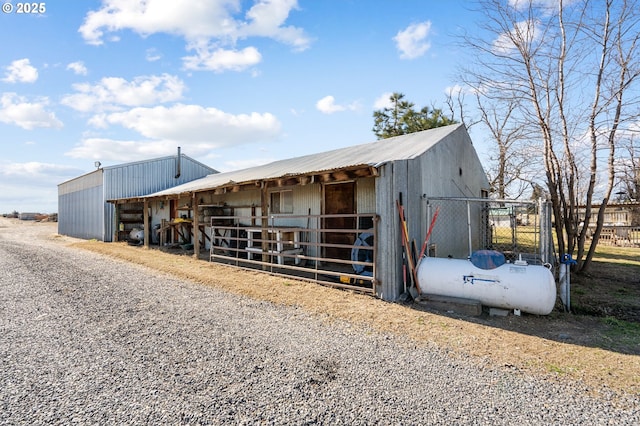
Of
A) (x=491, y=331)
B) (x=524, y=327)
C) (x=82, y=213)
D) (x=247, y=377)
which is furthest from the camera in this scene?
(x=82, y=213)

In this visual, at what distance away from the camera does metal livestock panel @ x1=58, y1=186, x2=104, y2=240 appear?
58.8 ft

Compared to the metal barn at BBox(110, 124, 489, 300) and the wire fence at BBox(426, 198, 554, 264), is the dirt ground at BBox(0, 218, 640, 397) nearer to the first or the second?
the metal barn at BBox(110, 124, 489, 300)

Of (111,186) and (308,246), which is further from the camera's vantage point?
(111,186)

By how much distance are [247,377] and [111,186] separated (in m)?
18.0

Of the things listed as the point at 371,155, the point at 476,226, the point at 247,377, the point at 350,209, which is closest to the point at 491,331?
the point at 247,377

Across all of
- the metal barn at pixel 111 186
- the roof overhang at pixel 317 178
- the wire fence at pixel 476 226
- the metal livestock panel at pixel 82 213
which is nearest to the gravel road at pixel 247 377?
the roof overhang at pixel 317 178

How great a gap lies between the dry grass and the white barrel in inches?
11.3

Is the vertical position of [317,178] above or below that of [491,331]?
above

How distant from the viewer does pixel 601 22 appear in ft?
24.5

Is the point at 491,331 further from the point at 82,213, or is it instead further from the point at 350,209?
the point at 82,213

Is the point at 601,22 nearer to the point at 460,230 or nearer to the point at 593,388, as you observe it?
the point at 460,230

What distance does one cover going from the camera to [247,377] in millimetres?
3018

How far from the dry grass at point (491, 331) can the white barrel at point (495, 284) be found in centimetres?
29

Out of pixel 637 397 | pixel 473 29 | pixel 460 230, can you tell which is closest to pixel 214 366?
pixel 637 397
